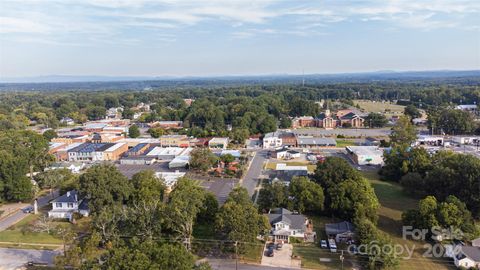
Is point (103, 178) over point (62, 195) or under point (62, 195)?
over

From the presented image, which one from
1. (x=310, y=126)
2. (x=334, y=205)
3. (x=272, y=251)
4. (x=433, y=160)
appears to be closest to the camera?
(x=272, y=251)

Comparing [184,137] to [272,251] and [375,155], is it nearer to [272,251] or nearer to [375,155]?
[375,155]

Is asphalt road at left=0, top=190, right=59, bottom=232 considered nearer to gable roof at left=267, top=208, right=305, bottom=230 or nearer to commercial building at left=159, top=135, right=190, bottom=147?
gable roof at left=267, top=208, right=305, bottom=230

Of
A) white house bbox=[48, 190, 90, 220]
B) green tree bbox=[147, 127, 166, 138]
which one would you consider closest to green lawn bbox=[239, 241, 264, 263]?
white house bbox=[48, 190, 90, 220]

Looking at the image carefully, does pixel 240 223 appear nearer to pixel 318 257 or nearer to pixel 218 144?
pixel 318 257

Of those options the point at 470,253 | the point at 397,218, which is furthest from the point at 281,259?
the point at 397,218

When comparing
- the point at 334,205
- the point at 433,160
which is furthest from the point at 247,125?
the point at 334,205
